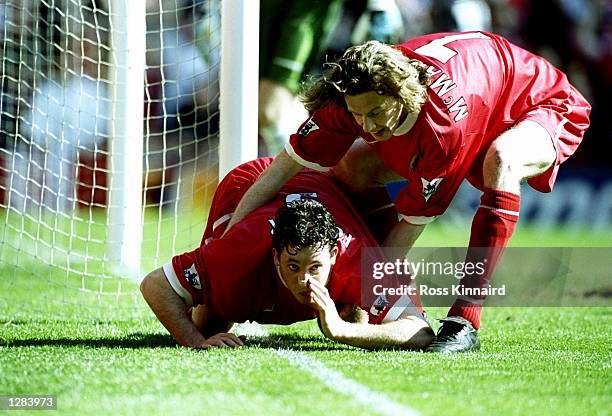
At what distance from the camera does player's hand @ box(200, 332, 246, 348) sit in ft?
14.0

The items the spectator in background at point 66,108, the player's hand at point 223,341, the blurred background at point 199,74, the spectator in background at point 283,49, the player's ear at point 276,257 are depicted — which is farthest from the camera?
the spectator in background at point 283,49

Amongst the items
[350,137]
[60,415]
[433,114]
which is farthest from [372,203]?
[60,415]

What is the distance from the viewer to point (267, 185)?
180 inches

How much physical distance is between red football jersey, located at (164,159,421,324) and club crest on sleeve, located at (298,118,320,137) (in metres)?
0.36

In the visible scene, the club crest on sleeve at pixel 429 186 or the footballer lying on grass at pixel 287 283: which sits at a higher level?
the club crest on sleeve at pixel 429 186

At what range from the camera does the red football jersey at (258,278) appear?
4.16 m

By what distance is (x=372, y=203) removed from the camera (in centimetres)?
488

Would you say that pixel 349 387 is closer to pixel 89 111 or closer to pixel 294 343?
pixel 294 343

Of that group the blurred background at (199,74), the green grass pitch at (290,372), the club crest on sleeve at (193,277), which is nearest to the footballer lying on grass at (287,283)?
the club crest on sleeve at (193,277)

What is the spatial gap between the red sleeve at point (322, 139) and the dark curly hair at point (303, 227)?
1.76 feet

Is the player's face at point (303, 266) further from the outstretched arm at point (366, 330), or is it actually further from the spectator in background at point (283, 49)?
the spectator in background at point (283, 49)

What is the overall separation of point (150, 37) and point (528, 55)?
4938 millimetres

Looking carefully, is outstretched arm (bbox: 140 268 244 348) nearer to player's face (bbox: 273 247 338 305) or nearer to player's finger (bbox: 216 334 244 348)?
player's finger (bbox: 216 334 244 348)

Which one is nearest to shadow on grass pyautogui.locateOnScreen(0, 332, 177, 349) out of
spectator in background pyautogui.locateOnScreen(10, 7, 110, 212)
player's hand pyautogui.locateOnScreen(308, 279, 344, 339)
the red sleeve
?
player's hand pyautogui.locateOnScreen(308, 279, 344, 339)
